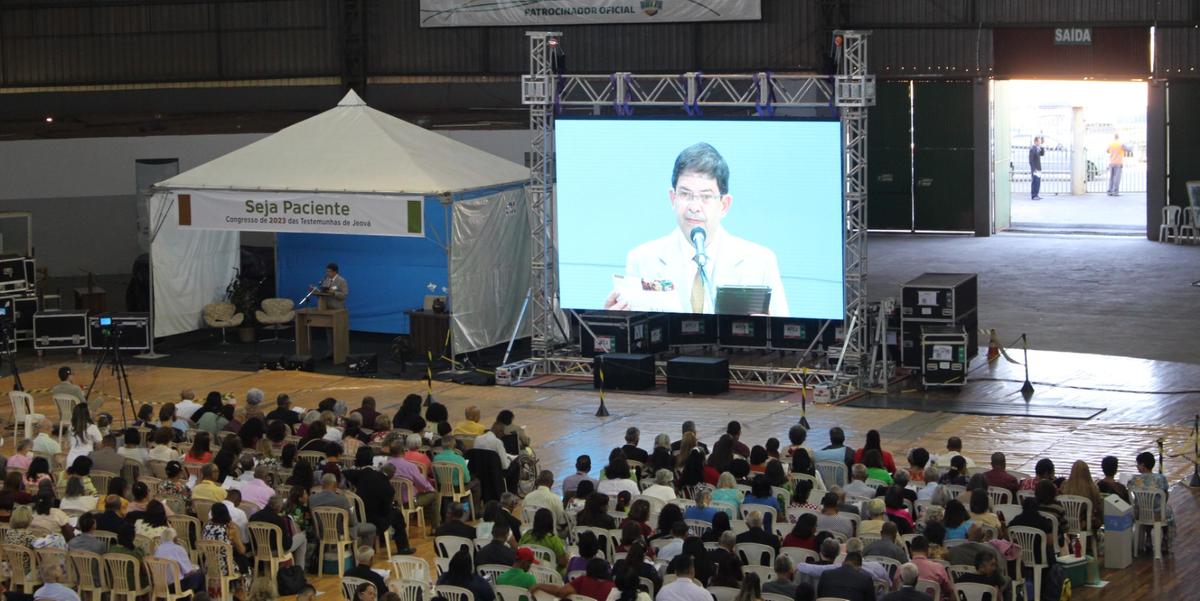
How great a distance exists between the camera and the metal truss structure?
→ 20250 mm

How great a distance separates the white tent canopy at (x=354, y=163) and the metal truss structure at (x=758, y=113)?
133 centimetres

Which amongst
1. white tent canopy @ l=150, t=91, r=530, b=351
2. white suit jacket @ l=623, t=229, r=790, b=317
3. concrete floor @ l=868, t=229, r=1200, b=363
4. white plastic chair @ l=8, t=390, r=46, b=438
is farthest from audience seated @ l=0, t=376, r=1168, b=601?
concrete floor @ l=868, t=229, r=1200, b=363

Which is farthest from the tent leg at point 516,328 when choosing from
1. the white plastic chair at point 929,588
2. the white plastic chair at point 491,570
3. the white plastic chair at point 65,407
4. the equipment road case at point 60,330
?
the white plastic chair at point 929,588

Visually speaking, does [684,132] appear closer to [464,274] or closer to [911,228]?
[464,274]

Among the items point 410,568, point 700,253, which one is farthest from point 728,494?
point 700,253

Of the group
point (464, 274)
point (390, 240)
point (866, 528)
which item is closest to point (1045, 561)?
point (866, 528)

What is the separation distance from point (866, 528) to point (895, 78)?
22453 mm

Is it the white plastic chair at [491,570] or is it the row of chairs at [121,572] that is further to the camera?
the row of chairs at [121,572]

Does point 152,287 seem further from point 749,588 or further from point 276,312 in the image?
point 749,588

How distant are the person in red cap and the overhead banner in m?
23.4

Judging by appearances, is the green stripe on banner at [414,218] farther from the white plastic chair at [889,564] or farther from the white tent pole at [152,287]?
the white plastic chair at [889,564]

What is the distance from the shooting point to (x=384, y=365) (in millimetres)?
23625

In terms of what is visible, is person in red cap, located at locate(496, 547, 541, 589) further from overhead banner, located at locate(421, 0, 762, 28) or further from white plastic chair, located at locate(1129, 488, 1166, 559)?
overhead banner, located at locate(421, 0, 762, 28)

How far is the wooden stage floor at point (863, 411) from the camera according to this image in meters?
17.4
